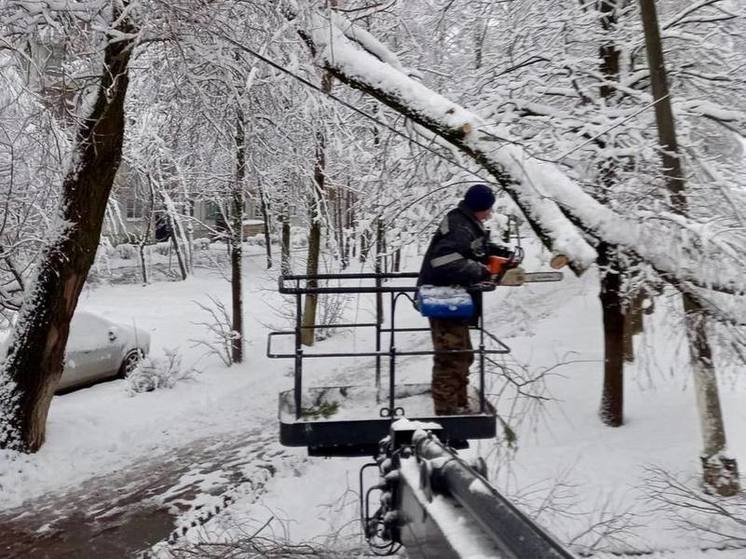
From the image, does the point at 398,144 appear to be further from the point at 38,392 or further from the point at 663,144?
the point at 38,392

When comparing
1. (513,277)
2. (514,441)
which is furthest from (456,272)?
(514,441)

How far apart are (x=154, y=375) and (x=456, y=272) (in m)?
7.30

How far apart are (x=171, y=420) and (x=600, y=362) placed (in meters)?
6.43

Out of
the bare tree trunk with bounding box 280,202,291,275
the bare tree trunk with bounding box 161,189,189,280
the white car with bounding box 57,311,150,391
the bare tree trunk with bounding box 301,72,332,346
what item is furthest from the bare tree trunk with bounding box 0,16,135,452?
the bare tree trunk with bounding box 161,189,189,280

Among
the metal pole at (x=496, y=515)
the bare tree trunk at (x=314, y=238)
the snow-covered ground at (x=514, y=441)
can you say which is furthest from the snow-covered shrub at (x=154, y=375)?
the metal pole at (x=496, y=515)

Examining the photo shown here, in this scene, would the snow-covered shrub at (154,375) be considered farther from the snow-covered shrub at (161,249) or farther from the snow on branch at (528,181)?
the snow-covered shrub at (161,249)

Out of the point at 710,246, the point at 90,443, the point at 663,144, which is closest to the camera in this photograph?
the point at 710,246

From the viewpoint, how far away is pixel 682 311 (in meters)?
7.03

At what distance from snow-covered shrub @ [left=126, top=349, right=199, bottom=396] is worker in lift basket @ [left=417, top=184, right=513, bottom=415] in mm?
6688

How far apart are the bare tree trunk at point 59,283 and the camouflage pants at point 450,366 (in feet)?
14.8

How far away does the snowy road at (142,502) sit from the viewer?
6.29m

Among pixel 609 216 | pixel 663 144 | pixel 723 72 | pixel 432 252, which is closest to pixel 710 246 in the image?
pixel 609 216

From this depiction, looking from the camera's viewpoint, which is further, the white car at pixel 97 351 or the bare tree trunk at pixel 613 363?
the white car at pixel 97 351

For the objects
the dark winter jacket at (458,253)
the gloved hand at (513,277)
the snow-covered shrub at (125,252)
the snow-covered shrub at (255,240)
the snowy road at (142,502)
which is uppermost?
the snow-covered shrub at (255,240)
